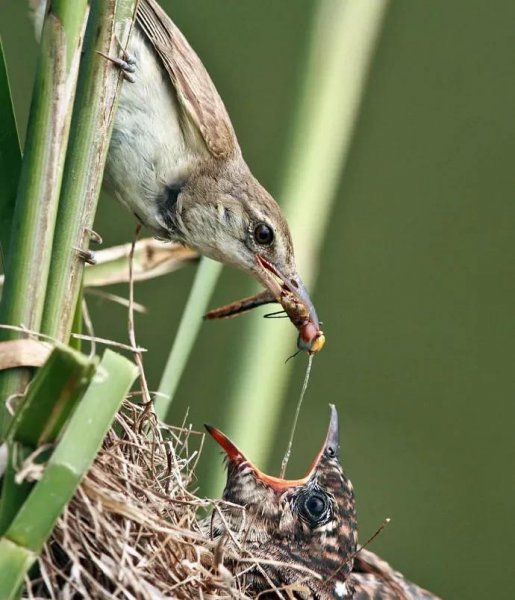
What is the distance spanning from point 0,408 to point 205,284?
89 centimetres

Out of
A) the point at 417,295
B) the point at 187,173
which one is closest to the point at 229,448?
the point at 187,173

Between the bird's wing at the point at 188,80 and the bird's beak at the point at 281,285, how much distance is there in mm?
218

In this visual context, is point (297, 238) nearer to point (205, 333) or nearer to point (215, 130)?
point (215, 130)

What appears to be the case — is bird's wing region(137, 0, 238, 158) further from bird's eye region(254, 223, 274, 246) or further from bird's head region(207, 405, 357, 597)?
bird's head region(207, 405, 357, 597)

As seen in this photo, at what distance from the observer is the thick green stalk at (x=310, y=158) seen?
2.08m

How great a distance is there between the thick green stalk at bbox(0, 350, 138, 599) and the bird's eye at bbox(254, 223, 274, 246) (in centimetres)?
101

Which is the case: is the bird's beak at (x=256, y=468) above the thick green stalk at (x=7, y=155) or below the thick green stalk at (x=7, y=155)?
below

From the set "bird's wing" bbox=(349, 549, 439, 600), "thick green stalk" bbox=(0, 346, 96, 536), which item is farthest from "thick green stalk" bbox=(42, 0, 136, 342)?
"bird's wing" bbox=(349, 549, 439, 600)

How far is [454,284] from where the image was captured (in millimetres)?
3854

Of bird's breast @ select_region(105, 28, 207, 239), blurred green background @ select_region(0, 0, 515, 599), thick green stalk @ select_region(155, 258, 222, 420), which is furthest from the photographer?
blurred green background @ select_region(0, 0, 515, 599)

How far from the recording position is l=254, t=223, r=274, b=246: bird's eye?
2.01 metres

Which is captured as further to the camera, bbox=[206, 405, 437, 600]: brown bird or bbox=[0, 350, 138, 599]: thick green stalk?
bbox=[206, 405, 437, 600]: brown bird

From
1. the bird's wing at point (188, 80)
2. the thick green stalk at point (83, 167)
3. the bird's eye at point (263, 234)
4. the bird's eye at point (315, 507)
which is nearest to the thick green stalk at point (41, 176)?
the thick green stalk at point (83, 167)

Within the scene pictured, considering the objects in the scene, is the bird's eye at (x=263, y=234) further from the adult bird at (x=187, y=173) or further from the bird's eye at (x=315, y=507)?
the bird's eye at (x=315, y=507)
